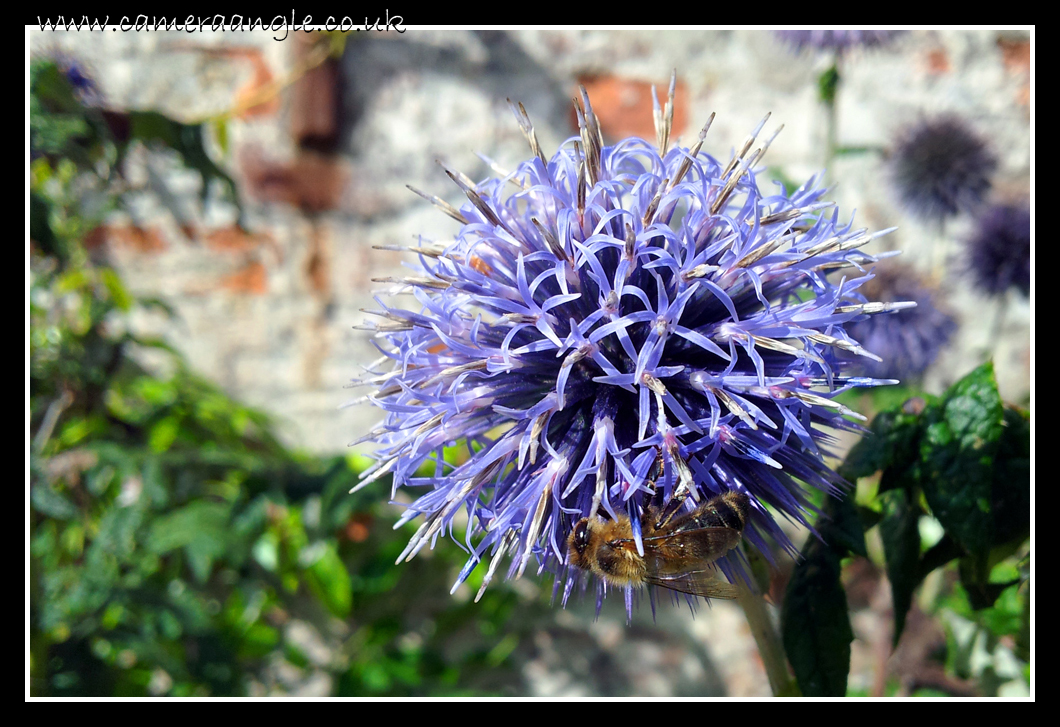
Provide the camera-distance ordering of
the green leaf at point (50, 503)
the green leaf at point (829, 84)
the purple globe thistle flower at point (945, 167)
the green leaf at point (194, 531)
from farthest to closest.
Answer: the purple globe thistle flower at point (945, 167)
the green leaf at point (829, 84)
the green leaf at point (194, 531)
the green leaf at point (50, 503)

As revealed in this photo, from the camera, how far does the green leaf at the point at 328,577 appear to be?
1.69 m

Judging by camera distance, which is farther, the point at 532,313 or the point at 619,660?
the point at 619,660

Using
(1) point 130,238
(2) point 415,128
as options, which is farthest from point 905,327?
(1) point 130,238

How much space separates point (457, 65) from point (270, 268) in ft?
2.44

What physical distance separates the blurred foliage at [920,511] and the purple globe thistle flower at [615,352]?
0.18 ft

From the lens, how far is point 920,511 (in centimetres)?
74

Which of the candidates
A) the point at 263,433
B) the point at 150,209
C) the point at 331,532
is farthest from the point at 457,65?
the point at 331,532

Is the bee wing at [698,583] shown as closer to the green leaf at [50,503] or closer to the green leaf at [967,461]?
the green leaf at [967,461]

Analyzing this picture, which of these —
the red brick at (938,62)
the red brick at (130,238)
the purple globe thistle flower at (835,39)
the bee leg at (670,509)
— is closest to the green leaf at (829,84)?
the purple globe thistle flower at (835,39)

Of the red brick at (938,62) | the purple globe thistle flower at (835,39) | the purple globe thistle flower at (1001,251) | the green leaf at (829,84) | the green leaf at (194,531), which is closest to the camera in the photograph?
the green leaf at (194,531)

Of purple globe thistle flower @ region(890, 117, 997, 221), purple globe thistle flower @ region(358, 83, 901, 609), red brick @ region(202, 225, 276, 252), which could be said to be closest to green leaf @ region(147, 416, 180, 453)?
red brick @ region(202, 225, 276, 252)

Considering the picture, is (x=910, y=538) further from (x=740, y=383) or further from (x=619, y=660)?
(x=619, y=660)

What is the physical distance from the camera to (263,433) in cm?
161

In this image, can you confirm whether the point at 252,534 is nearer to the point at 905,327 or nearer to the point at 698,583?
the point at 698,583
